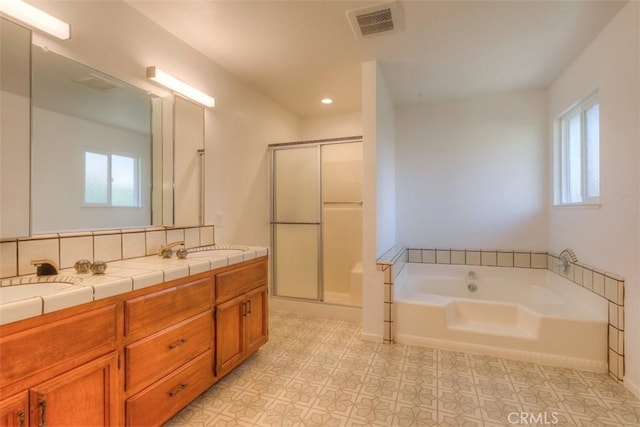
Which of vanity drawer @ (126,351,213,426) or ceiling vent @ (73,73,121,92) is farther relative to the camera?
ceiling vent @ (73,73,121,92)

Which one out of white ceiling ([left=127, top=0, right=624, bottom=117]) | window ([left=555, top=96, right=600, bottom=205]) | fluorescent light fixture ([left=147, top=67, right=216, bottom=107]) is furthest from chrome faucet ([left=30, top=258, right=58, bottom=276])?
window ([left=555, top=96, right=600, bottom=205])

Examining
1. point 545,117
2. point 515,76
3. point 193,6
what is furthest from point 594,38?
point 193,6

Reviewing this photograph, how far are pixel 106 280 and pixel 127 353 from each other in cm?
33

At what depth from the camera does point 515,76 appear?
2.82 m

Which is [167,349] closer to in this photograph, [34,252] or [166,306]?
[166,306]

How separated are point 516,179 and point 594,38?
1.40 m

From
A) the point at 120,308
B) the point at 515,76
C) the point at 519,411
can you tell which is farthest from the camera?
the point at 515,76

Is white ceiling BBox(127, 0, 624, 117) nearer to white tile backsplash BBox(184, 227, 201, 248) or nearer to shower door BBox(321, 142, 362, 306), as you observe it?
shower door BBox(321, 142, 362, 306)

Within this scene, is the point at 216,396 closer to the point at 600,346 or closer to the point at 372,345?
the point at 372,345

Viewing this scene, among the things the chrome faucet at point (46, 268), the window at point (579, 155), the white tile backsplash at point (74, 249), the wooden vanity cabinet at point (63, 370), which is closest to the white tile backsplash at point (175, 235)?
the white tile backsplash at point (74, 249)

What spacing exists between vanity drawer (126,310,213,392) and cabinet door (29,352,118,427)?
84mm

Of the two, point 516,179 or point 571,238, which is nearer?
point 571,238

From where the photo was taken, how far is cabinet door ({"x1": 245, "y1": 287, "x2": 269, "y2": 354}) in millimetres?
2100

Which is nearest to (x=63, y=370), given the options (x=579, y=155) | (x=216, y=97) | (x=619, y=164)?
(x=216, y=97)
